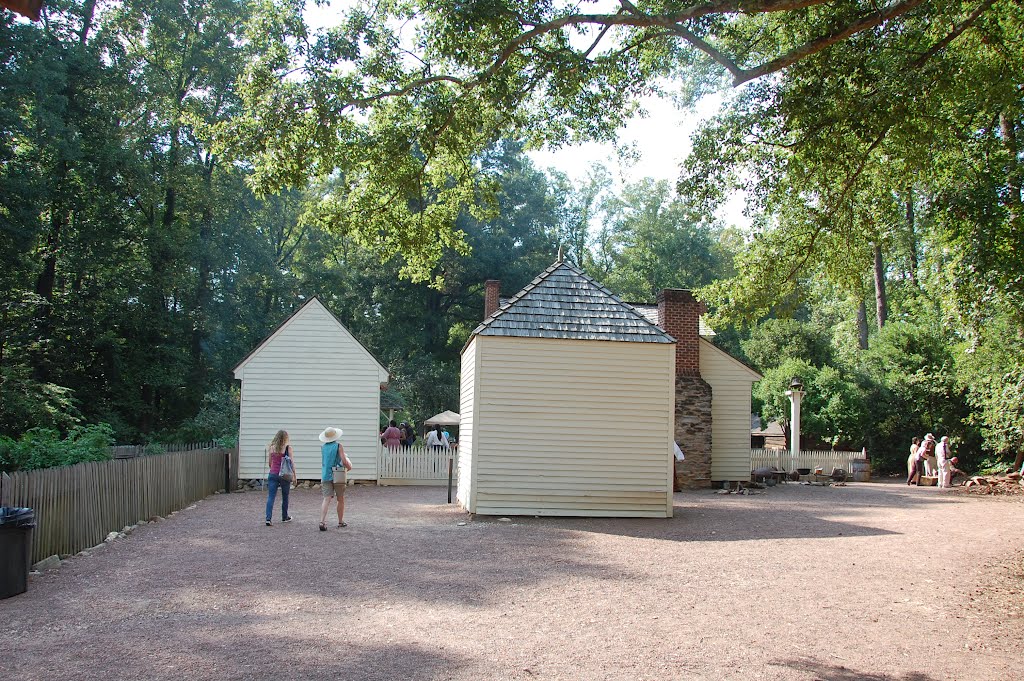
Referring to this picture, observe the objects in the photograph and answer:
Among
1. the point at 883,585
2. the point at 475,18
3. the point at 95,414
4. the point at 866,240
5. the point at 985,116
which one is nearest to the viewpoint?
the point at 883,585

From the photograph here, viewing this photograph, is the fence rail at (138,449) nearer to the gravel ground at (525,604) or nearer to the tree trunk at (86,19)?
the gravel ground at (525,604)

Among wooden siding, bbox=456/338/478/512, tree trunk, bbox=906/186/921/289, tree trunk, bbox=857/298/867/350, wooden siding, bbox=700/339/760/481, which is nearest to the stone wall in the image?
wooden siding, bbox=700/339/760/481

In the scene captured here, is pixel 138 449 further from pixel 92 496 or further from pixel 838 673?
pixel 838 673

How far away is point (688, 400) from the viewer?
24.5m

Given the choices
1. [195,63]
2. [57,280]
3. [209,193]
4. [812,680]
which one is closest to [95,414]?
[57,280]

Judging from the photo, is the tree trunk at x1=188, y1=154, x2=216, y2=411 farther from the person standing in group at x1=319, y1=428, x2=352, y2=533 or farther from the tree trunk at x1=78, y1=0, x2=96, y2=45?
the person standing in group at x1=319, y1=428, x2=352, y2=533

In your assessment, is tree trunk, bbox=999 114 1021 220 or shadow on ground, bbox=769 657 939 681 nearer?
shadow on ground, bbox=769 657 939 681

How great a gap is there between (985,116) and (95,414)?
3363cm

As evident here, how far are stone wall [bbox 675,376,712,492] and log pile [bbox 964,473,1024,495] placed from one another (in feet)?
26.7

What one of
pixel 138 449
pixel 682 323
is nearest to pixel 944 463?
pixel 682 323

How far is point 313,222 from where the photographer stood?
50.1ft

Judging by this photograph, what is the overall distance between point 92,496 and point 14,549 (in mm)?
3370

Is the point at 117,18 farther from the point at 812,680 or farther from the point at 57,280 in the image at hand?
the point at 812,680

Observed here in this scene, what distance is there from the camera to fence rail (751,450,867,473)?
101ft
